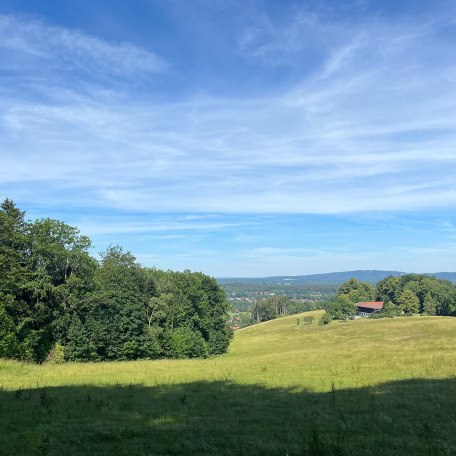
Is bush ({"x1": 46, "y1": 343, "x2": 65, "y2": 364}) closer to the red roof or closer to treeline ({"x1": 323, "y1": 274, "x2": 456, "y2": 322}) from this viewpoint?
treeline ({"x1": 323, "y1": 274, "x2": 456, "y2": 322})

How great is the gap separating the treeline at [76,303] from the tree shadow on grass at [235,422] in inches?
1284

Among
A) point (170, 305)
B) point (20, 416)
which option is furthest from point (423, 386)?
point (170, 305)

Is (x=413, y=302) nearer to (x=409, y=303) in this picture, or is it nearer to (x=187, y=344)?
(x=409, y=303)

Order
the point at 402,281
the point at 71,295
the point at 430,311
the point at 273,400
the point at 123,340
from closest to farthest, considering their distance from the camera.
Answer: the point at 273,400 < the point at 71,295 < the point at 123,340 < the point at 430,311 < the point at 402,281

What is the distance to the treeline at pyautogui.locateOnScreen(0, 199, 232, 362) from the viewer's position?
1839 inches

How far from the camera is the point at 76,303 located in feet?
173

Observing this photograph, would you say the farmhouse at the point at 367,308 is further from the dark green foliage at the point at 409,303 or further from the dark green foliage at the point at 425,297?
the dark green foliage at the point at 409,303

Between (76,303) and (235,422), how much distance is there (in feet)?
151

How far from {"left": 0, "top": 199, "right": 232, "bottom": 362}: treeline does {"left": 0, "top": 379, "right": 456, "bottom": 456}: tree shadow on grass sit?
32.6 metres

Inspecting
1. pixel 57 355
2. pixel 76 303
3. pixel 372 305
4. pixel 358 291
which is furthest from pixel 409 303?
pixel 57 355

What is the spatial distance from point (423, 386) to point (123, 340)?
48.2 meters

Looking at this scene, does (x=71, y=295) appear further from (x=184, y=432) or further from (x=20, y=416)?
(x=184, y=432)

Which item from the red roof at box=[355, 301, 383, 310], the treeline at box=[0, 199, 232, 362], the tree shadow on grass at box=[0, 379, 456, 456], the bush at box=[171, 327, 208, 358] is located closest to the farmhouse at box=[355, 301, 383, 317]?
the red roof at box=[355, 301, 383, 310]

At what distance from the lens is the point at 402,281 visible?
14925cm
